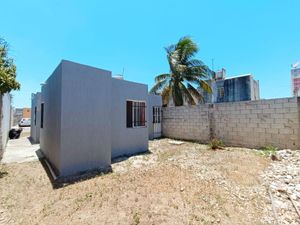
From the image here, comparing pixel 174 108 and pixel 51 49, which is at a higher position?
pixel 51 49

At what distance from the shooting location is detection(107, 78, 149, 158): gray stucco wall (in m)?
6.70

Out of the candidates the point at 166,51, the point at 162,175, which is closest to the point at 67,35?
the point at 162,175

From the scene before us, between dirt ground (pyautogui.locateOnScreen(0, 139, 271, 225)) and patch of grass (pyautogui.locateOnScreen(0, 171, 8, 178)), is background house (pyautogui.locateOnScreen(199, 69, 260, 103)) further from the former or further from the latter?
patch of grass (pyautogui.locateOnScreen(0, 171, 8, 178))

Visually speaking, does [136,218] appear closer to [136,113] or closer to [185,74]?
[136,113]

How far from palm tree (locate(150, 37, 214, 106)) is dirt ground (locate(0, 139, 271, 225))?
7667mm

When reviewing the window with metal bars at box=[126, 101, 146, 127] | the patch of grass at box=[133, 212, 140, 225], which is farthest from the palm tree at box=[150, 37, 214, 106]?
the patch of grass at box=[133, 212, 140, 225]

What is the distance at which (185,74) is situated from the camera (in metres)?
12.5

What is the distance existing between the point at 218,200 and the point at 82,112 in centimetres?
432

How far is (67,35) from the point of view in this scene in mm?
7098

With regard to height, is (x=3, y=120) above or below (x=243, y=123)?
above

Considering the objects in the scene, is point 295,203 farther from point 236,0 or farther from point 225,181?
point 236,0

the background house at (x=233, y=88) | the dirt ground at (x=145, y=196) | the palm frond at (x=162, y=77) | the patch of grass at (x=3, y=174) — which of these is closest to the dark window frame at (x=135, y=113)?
the dirt ground at (x=145, y=196)

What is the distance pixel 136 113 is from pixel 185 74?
21.9ft

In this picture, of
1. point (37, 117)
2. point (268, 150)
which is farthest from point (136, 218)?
point (37, 117)
